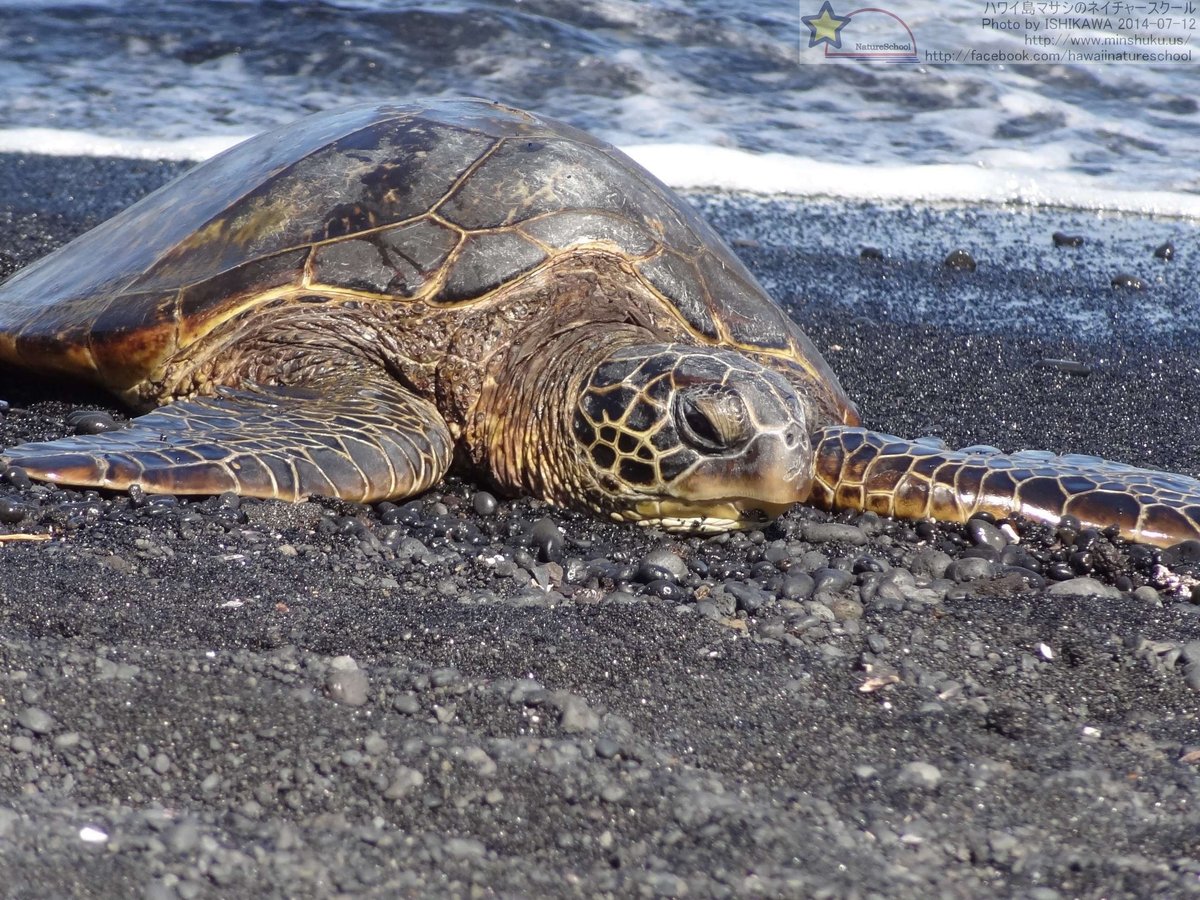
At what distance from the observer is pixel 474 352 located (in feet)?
13.9

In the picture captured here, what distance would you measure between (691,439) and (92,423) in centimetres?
207

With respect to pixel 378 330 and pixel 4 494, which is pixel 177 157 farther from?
pixel 4 494

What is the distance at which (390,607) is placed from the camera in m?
2.94

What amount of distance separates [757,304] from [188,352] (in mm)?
2110

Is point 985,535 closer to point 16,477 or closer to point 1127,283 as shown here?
point 16,477

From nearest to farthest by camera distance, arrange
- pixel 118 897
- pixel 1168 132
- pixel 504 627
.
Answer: pixel 118 897 < pixel 504 627 < pixel 1168 132

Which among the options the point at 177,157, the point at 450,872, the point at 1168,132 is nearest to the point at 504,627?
the point at 450,872

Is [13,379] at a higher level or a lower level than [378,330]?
lower

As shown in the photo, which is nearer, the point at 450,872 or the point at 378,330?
the point at 450,872

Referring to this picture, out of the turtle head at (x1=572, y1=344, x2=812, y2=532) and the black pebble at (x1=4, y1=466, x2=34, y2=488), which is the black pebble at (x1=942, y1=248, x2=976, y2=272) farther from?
the black pebble at (x1=4, y1=466, x2=34, y2=488)

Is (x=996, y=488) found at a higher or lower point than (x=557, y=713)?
lower

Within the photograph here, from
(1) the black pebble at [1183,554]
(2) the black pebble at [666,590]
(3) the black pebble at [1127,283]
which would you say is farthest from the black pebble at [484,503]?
(3) the black pebble at [1127,283]

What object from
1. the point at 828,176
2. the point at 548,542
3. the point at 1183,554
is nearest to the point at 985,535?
the point at 1183,554

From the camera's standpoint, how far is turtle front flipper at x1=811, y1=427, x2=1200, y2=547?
3.76m
